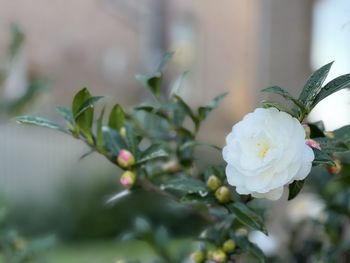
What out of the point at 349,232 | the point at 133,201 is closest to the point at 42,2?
the point at 133,201

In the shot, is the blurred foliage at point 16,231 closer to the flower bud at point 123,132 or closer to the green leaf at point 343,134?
the flower bud at point 123,132

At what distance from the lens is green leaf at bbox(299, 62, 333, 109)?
635 millimetres

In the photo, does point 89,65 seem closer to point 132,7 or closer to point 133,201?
point 132,7

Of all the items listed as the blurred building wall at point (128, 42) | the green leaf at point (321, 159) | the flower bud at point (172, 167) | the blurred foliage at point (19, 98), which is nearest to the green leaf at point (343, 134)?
the green leaf at point (321, 159)

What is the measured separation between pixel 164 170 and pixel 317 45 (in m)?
2.45

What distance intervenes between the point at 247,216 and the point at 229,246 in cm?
11

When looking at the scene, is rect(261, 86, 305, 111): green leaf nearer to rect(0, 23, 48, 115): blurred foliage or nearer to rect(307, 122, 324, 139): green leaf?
rect(307, 122, 324, 139): green leaf

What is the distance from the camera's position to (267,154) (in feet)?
1.96

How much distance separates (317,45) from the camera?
129 inches

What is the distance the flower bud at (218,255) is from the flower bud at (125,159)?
16 centimetres

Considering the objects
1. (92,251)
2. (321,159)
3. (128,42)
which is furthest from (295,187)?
(128,42)

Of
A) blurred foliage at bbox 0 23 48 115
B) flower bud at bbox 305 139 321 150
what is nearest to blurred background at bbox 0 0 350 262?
blurred foliage at bbox 0 23 48 115

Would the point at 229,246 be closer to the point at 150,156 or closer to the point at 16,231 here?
the point at 150,156

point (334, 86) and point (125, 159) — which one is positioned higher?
point (334, 86)
